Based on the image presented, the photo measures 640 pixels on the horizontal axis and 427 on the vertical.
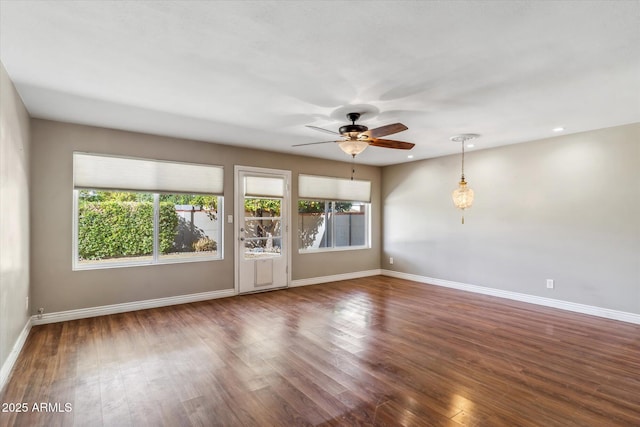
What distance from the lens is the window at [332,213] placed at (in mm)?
6316

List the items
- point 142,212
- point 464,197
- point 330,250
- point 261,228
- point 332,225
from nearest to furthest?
point 142,212 < point 464,197 < point 261,228 < point 330,250 < point 332,225

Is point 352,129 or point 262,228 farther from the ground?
point 352,129

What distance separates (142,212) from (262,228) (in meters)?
1.88

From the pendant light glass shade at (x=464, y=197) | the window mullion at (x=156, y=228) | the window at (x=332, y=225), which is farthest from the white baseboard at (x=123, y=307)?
the pendant light glass shade at (x=464, y=197)

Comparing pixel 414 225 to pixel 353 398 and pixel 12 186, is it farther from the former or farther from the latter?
pixel 12 186

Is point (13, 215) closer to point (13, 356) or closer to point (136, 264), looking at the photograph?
point (13, 356)

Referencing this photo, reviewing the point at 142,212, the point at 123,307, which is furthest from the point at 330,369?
the point at 142,212

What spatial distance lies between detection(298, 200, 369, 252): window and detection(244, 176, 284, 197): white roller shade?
1.90 ft

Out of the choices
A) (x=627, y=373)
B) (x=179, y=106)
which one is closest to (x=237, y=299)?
(x=179, y=106)

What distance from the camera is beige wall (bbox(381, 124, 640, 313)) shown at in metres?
4.21

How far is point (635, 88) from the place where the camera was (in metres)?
3.03

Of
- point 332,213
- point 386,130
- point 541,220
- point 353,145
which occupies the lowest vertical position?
point 541,220

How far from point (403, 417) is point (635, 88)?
357cm

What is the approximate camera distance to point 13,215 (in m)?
2.97
